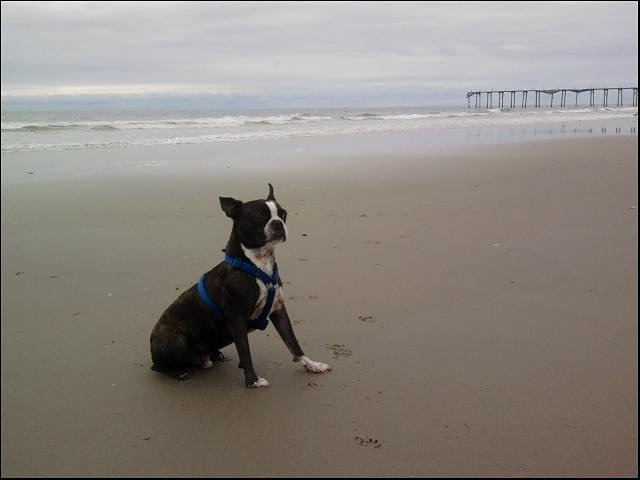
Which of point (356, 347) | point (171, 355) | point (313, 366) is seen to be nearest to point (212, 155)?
point (356, 347)

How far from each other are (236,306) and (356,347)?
1054 mm

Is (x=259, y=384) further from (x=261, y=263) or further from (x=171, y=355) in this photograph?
(x=261, y=263)

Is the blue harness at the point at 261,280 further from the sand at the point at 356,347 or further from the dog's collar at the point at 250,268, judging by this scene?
the sand at the point at 356,347

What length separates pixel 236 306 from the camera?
409cm

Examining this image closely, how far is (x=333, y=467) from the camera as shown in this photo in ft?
10.4

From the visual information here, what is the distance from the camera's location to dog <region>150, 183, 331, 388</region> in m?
4.05

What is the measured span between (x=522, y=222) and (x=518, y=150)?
392 inches

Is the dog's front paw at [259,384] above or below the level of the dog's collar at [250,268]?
below

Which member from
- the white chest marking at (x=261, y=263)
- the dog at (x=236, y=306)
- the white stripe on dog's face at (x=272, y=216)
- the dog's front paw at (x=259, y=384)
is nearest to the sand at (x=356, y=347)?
the dog's front paw at (x=259, y=384)

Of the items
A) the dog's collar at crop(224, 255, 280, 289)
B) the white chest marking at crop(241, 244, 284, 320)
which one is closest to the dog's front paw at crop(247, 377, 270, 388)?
the white chest marking at crop(241, 244, 284, 320)

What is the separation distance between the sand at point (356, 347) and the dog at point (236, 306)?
6.9 inches

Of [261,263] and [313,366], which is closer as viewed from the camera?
[261,263]

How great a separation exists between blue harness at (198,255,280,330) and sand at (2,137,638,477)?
421 mm

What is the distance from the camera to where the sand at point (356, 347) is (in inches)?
129
